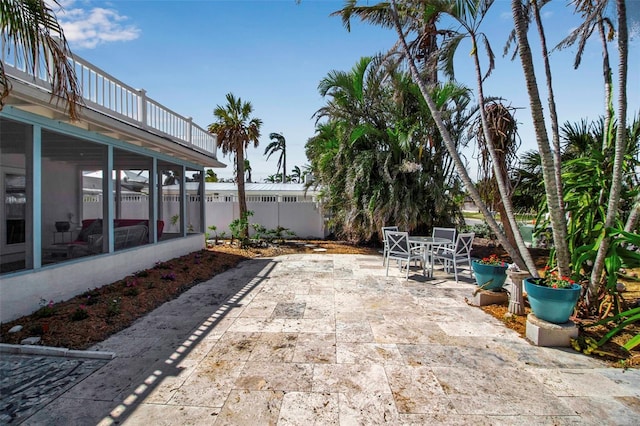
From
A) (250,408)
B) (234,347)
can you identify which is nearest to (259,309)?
(234,347)

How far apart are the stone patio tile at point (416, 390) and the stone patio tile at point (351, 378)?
0.30 ft

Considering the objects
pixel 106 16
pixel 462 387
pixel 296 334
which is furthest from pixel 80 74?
pixel 462 387

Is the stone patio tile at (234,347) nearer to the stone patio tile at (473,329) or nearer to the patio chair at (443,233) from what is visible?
the stone patio tile at (473,329)

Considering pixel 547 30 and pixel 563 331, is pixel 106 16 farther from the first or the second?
pixel 563 331

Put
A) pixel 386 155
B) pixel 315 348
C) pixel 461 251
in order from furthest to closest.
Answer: pixel 386 155 < pixel 461 251 < pixel 315 348

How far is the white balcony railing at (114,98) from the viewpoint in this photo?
3.83m

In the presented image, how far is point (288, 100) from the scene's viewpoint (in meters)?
9.70

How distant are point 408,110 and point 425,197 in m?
2.91

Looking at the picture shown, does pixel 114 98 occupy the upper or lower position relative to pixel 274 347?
upper

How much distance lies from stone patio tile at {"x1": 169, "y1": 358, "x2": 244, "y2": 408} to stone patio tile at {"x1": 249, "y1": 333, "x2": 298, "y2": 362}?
0.80ft

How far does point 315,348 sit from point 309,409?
1.05 meters

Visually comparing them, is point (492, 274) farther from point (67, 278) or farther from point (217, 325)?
point (67, 278)

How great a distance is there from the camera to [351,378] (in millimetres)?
2850

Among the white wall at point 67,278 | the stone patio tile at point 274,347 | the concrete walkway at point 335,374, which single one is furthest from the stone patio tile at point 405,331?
the white wall at point 67,278
